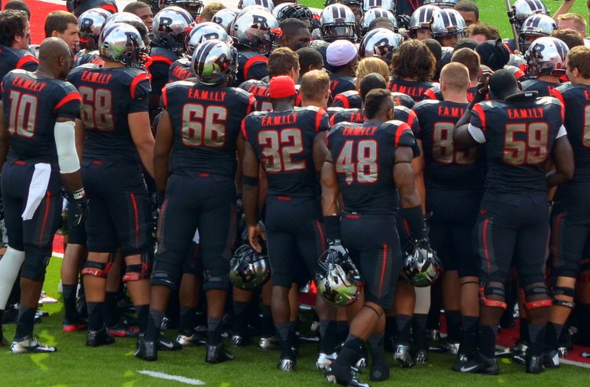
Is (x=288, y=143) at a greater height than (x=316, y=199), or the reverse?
(x=288, y=143)

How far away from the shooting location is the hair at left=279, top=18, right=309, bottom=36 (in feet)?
27.5

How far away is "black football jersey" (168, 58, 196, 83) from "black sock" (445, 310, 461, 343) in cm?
259

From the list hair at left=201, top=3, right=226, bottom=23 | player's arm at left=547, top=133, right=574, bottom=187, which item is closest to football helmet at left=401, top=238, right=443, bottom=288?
player's arm at left=547, top=133, right=574, bottom=187

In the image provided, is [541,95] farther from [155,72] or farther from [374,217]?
[155,72]

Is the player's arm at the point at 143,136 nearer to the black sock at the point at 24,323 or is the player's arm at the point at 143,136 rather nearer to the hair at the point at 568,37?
the black sock at the point at 24,323

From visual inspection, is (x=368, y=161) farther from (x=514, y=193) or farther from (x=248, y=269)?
(x=248, y=269)

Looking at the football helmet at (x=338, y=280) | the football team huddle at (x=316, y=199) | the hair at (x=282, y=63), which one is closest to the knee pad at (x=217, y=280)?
the football team huddle at (x=316, y=199)

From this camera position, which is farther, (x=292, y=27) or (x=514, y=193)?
(x=292, y=27)

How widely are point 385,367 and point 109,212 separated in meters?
2.18

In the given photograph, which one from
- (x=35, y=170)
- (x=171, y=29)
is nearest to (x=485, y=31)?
(x=171, y=29)

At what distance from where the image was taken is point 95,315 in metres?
6.95

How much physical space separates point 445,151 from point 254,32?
2.11m

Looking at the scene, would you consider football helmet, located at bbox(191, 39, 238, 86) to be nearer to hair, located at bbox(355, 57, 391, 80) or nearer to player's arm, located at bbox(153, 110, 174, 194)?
player's arm, located at bbox(153, 110, 174, 194)

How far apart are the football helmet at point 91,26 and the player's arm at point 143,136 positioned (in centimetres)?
192
